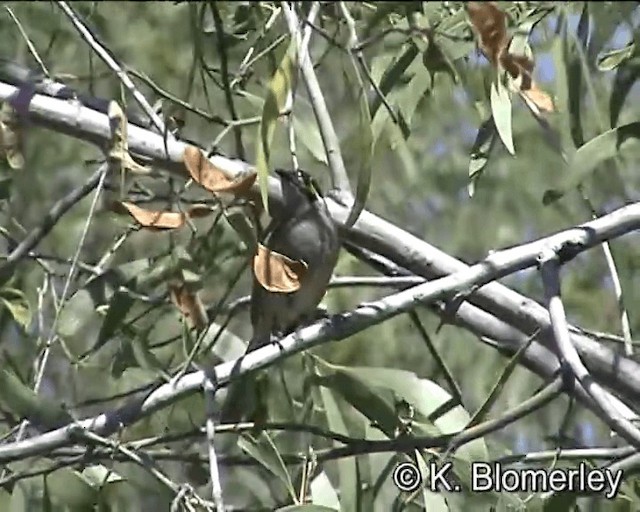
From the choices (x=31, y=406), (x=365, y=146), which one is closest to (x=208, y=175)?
(x=365, y=146)

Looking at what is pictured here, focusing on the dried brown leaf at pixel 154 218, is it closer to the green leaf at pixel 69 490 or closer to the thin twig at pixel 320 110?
the thin twig at pixel 320 110

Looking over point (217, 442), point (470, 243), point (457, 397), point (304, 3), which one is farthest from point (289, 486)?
point (470, 243)

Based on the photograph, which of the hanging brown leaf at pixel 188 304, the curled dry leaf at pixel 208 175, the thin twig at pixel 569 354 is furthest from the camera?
the hanging brown leaf at pixel 188 304

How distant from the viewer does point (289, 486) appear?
1316mm

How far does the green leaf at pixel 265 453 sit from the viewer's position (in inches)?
51.1

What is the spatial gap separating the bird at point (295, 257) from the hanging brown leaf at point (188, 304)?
76 millimetres

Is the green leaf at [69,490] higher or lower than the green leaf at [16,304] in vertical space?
lower

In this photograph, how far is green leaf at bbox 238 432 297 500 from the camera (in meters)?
1.30

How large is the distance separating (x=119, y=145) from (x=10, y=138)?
0.15 metres

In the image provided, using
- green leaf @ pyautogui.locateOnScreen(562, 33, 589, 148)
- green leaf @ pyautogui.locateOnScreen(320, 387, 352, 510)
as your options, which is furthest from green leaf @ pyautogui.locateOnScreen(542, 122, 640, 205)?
green leaf @ pyautogui.locateOnScreen(320, 387, 352, 510)

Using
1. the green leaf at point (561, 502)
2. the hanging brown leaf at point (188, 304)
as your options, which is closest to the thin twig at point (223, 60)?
the hanging brown leaf at point (188, 304)

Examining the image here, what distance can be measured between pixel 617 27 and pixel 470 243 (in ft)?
5.77

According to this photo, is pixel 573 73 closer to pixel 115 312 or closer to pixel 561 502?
pixel 561 502

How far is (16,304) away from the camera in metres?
1.60
